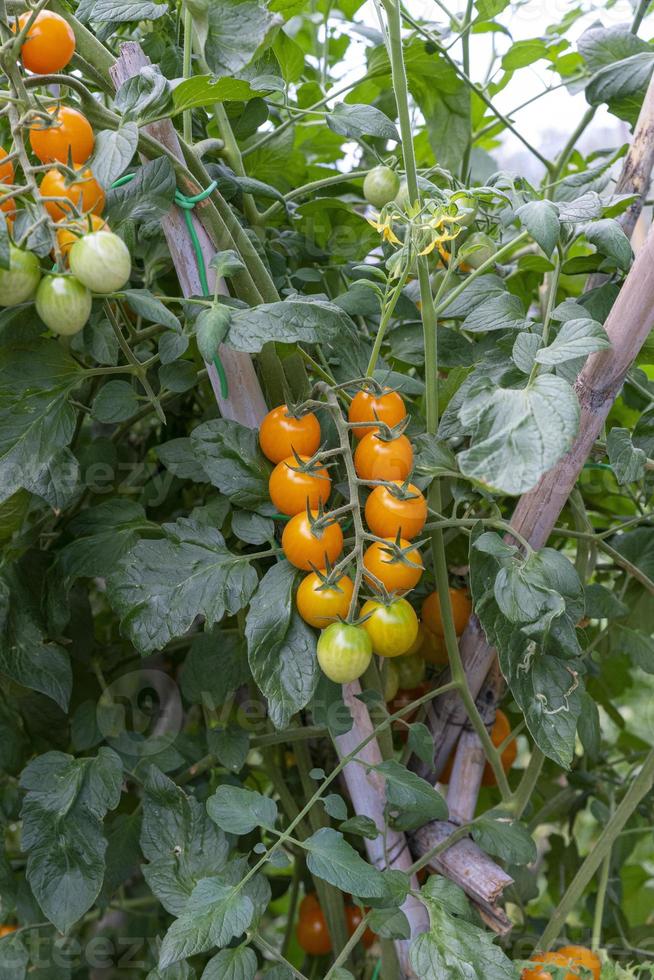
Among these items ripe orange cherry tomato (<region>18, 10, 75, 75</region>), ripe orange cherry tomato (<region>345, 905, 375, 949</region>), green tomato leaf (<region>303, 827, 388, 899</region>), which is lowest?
ripe orange cherry tomato (<region>345, 905, 375, 949</region>)

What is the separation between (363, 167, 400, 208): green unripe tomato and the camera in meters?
0.69

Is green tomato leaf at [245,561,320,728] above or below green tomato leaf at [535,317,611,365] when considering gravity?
below

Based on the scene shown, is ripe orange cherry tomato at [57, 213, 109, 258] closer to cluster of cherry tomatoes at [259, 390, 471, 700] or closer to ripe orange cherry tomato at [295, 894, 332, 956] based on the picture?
cluster of cherry tomatoes at [259, 390, 471, 700]

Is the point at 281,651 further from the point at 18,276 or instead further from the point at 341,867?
the point at 18,276

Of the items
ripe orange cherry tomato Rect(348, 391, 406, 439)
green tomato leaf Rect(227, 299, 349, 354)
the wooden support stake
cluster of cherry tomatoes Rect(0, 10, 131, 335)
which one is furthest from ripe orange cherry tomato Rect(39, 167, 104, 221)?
the wooden support stake

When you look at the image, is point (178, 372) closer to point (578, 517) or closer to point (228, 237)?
point (228, 237)

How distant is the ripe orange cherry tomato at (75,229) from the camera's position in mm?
479

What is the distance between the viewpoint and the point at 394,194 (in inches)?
27.5

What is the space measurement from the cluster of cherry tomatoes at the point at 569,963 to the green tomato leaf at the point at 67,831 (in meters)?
0.33

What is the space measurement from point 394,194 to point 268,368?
0.17 meters

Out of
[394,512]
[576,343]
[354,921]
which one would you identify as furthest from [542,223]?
[354,921]

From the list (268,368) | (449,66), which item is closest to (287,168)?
(449,66)

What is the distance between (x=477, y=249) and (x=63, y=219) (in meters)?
0.33
